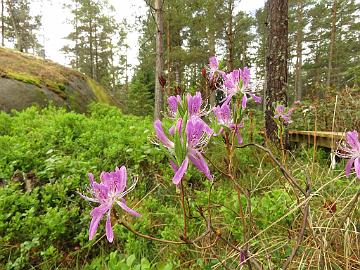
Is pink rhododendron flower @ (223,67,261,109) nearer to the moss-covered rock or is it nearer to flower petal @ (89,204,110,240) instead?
flower petal @ (89,204,110,240)

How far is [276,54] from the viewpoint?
4.50 metres

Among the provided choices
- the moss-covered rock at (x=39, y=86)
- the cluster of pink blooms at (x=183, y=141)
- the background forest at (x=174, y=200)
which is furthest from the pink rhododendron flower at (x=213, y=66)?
the moss-covered rock at (x=39, y=86)

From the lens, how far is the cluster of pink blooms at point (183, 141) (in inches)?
28.1

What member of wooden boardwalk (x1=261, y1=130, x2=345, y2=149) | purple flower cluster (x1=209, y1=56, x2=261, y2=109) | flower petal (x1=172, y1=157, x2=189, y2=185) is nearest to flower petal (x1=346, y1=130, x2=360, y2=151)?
purple flower cluster (x1=209, y1=56, x2=261, y2=109)

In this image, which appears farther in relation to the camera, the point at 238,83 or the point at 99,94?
the point at 99,94

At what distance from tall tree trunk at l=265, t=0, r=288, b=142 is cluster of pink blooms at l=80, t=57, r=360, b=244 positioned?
3.39m

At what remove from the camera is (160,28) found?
6984 millimetres

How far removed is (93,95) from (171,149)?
12.5 metres

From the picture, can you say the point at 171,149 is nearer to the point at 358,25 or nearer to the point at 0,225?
the point at 0,225

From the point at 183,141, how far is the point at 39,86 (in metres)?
9.92

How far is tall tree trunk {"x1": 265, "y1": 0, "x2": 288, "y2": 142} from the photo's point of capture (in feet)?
14.5

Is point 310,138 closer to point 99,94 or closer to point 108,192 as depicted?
point 108,192

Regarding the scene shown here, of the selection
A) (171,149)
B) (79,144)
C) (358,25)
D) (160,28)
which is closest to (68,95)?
A: (160,28)

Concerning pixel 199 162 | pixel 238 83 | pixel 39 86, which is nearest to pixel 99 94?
pixel 39 86
